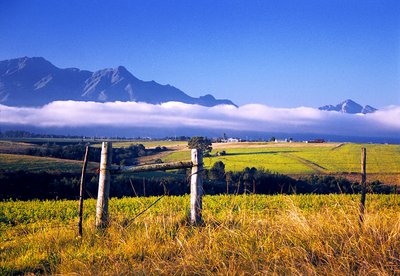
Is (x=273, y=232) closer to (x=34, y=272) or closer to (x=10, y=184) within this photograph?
(x=34, y=272)

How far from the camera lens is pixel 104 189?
7.62 meters

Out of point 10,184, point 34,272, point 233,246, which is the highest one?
point 233,246

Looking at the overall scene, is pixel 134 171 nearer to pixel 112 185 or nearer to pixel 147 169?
pixel 147 169

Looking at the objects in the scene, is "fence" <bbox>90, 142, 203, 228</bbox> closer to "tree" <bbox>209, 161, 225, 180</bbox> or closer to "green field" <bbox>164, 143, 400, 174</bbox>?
"tree" <bbox>209, 161, 225, 180</bbox>

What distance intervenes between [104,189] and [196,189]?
1909 mm

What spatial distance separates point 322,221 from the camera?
6715 mm

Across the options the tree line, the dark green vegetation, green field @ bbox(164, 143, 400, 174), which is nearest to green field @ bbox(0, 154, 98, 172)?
the dark green vegetation

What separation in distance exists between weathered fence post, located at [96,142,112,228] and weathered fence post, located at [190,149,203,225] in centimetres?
177

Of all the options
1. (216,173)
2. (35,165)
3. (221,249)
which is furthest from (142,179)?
(221,249)

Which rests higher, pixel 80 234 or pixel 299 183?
pixel 80 234

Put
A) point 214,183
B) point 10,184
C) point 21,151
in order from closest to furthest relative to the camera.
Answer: point 10,184
point 214,183
point 21,151

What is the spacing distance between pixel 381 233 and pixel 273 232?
1.74 m

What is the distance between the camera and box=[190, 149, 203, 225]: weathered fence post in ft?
Result: 24.9

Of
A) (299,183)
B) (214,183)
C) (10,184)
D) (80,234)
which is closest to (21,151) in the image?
(10,184)
